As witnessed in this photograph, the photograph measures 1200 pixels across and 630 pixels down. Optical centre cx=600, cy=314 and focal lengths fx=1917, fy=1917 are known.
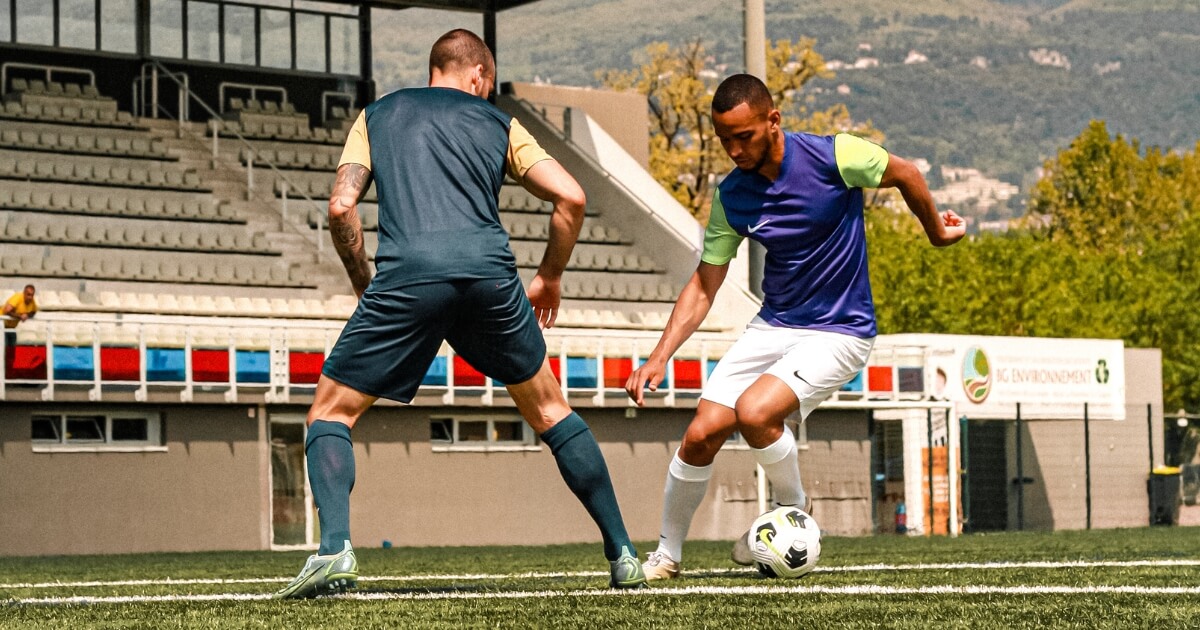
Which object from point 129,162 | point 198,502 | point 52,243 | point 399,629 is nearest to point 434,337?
point 399,629

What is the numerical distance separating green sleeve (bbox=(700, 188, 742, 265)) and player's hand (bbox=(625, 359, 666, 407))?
1.77 feet

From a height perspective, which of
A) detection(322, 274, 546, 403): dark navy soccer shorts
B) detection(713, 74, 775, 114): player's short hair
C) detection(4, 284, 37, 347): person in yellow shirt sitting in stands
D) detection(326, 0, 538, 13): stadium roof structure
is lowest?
detection(322, 274, 546, 403): dark navy soccer shorts

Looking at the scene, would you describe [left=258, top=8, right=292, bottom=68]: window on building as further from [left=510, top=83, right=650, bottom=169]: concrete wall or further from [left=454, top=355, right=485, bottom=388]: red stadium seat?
[left=454, top=355, right=485, bottom=388]: red stadium seat

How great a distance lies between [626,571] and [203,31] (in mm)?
22333

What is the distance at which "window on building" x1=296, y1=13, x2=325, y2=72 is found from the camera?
28.5 meters

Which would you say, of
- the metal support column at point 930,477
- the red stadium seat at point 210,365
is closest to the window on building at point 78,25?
the red stadium seat at point 210,365

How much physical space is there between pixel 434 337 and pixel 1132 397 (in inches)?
1156

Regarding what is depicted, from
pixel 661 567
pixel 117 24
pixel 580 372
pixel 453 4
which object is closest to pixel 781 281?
pixel 661 567

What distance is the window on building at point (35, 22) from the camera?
25672mm

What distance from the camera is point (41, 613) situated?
18.7 feet

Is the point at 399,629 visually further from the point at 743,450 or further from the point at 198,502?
the point at 743,450

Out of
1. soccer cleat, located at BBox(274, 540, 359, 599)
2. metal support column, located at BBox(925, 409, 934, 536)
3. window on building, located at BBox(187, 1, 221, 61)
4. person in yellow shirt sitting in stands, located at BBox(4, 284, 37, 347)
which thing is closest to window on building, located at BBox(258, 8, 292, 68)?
window on building, located at BBox(187, 1, 221, 61)

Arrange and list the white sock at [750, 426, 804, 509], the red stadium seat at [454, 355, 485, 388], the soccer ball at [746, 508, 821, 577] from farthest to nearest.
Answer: the red stadium seat at [454, 355, 485, 388]
the white sock at [750, 426, 804, 509]
the soccer ball at [746, 508, 821, 577]

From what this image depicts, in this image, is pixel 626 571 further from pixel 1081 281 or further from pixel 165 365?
pixel 1081 281
